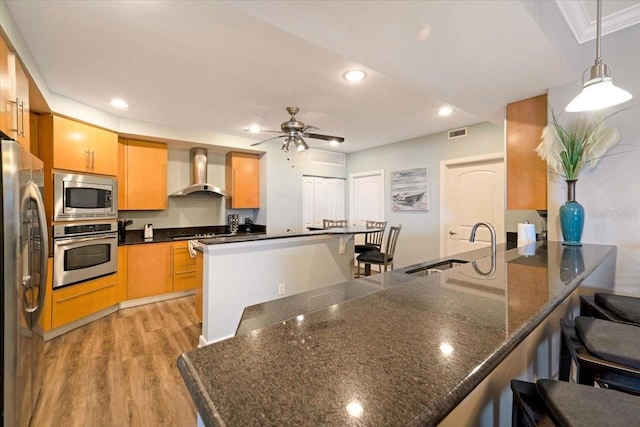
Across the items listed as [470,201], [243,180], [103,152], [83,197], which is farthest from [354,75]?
[83,197]

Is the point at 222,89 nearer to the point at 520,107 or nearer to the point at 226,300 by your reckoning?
the point at 226,300

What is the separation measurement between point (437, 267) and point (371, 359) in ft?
5.26

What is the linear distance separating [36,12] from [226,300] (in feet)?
7.51

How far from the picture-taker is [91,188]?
3.10 meters

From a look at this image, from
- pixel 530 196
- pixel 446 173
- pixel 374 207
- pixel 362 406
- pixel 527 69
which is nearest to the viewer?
pixel 362 406

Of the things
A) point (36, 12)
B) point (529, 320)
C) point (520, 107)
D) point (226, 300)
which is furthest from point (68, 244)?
point (520, 107)

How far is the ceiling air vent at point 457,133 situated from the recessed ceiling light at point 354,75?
2.22 metres

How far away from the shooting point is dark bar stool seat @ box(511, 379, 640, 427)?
0.64m

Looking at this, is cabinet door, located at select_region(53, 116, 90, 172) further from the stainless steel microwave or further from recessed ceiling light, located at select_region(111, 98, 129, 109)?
recessed ceiling light, located at select_region(111, 98, 129, 109)

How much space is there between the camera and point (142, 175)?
12.4ft

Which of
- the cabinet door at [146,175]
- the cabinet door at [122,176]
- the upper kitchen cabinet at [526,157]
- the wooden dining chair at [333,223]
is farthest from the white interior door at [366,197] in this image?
the cabinet door at [122,176]

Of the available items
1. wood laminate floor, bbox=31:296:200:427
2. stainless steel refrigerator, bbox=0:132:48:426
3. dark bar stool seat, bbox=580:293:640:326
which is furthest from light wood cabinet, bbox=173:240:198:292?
dark bar stool seat, bbox=580:293:640:326

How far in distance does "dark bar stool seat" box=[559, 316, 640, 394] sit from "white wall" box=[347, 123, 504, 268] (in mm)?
3099

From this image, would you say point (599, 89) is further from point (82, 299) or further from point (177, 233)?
point (177, 233)
